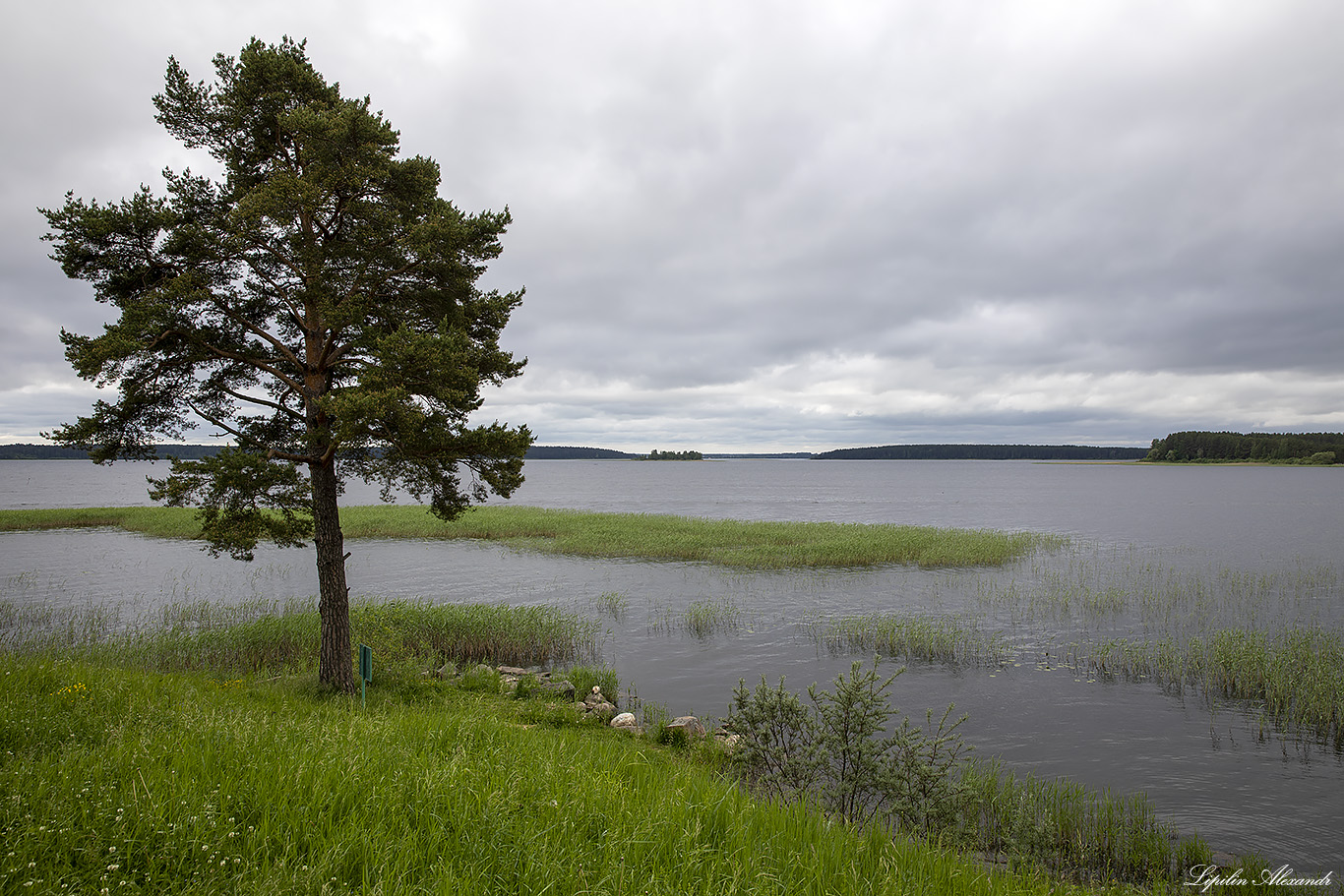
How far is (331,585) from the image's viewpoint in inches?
520

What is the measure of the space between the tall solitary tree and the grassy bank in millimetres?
25107

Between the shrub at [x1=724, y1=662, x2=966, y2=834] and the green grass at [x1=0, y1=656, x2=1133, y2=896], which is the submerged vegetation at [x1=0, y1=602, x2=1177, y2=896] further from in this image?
the shrub at [x1=724, y1=662, x2=966, y2=834]

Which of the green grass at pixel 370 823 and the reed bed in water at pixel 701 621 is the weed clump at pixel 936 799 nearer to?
the green grass at pixel 370 823

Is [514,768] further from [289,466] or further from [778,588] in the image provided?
[778,588]

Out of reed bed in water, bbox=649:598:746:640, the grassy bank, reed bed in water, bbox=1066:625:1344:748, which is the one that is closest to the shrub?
reed bed in water, bbox=1066:625:1344:748

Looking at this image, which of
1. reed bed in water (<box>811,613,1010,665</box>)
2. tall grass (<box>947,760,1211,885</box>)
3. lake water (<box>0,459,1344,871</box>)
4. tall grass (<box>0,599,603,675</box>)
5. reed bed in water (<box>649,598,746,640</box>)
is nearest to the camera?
tall grass (<box>947,760,1211,885</box>)

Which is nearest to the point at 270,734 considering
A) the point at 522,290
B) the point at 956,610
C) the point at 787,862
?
the point at 787,862

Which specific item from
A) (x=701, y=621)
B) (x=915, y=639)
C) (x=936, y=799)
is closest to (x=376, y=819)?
(x=936, y=799)

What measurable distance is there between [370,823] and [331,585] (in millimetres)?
9415

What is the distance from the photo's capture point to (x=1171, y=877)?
29.1ft

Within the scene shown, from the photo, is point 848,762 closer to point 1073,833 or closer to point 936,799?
point 936,799

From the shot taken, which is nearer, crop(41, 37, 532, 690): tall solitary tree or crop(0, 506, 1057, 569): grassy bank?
crop(41, 37, 532, 690): tall solitary tree

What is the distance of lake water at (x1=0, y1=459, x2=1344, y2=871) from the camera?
1207 centimetres

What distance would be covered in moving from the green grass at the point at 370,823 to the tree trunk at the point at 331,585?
5.45 meters
